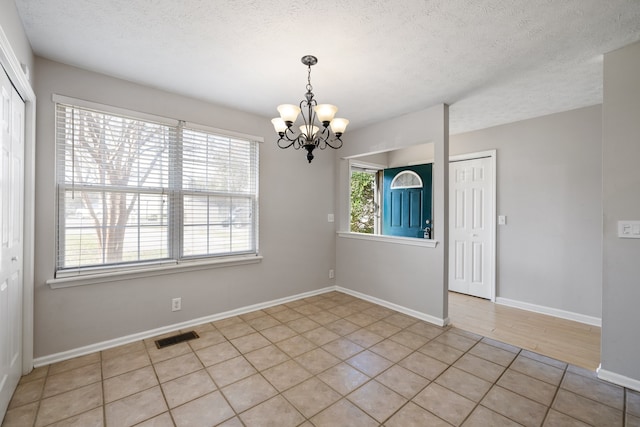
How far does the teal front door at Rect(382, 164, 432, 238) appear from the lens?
4.20m

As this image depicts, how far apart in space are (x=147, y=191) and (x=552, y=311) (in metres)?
4.61

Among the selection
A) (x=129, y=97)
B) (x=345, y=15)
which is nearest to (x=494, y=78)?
(x=345, y=15)

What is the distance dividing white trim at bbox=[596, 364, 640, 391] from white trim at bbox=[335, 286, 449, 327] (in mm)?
1181

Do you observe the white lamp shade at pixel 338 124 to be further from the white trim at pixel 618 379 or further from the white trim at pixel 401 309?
the white trim at pixel 618 379

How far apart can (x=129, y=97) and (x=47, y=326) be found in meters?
2.02

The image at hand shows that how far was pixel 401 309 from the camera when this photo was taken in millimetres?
3334

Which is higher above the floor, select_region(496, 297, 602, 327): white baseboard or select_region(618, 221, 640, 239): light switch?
select_region(618, 221, 640, 239): light switch

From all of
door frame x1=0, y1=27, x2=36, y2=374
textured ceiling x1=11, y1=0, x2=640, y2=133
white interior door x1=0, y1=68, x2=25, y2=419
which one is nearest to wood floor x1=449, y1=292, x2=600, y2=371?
textured ceiling x1=11, y1=0, x2=640, y2=133

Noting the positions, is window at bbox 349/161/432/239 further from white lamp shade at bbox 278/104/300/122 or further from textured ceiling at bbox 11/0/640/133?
white lamp shade at bbox 278/104/300/122

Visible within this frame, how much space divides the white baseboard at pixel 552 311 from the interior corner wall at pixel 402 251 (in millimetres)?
1255

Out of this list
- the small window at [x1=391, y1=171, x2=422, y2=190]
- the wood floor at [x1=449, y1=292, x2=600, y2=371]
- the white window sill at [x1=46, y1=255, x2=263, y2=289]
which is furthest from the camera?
the small window at [x1=391, y1=171, x2=422, y2=190]

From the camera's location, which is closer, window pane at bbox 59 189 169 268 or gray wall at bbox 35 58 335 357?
gray wall at bbox 35 58 335 357

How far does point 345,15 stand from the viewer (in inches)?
65.5

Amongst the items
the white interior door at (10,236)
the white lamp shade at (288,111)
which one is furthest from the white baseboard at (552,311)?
the white interior door at (10,236)
